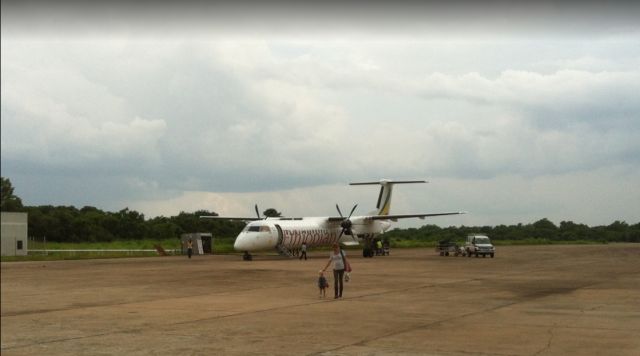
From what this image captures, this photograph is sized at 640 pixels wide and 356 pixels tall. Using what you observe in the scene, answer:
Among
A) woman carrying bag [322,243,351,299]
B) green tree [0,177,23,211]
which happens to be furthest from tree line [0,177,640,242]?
woman carrying bag [322,243,351,299]

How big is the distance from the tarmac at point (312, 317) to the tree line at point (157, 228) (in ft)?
2.62

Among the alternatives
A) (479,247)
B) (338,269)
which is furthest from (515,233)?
(338,269)

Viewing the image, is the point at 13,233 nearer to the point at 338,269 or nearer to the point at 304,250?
the point at 338,269

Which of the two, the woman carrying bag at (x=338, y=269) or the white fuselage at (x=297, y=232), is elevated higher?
the white fuselage at (x=297, y=232)

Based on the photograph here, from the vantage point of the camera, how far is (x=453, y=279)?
31.7 metres

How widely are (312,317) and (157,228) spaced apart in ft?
118

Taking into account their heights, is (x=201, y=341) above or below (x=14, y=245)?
below

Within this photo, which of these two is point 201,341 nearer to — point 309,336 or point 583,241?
point 309,336

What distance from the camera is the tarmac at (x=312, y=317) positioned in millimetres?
12773

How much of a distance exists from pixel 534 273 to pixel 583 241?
10688cm

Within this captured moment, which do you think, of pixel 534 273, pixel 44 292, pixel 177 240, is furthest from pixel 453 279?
pixel 177 240

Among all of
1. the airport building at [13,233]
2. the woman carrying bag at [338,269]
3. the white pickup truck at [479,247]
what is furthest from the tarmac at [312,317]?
the white pickup truck at [479,247]

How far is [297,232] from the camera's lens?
57.1 metres

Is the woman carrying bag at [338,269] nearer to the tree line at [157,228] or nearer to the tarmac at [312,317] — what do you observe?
Answer: the tarmac at [312,317]
